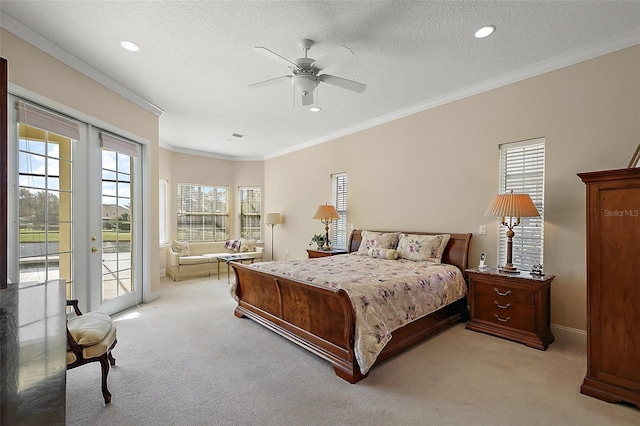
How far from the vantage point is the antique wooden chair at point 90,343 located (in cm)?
192

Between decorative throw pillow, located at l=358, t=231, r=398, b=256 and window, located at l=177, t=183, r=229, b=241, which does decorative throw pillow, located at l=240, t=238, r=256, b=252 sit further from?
decorative throw pillow, located at l=358, t=231, r=398, b=256

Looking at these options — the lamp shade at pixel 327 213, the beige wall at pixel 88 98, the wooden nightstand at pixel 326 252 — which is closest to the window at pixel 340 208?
the lamp shade at pixel 327 213

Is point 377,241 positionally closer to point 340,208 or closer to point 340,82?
point 340,208

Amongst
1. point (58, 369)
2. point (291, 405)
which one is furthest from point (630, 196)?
point (58, 369)

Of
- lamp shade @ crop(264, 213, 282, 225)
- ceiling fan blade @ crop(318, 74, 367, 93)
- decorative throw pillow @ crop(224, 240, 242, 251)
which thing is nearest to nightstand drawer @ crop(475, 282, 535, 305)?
ceiling fan blade @ crop(318, 74, 367, 93)

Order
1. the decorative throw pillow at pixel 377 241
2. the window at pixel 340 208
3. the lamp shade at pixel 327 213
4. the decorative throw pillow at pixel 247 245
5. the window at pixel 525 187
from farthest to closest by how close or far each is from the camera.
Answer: the decorative throw pillow at pixel 247 245
the window at pixel 340 208
the lamp shade at pixel 327 213
the decorative throw pillow at pixel 377 241
the window at pixel 525 187

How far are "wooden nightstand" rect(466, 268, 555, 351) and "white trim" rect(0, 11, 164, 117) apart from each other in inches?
187

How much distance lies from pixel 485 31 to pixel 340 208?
3612mm

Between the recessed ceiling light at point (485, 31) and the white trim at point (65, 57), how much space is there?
3961mm

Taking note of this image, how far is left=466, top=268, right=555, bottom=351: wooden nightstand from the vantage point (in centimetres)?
289

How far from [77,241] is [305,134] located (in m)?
3.98

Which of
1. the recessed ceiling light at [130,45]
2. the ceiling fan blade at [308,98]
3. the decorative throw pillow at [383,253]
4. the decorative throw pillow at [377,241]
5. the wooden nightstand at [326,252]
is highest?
the recessed ceiling light at [130,45]

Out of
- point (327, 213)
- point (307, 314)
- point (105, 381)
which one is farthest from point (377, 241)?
point (105, 381)

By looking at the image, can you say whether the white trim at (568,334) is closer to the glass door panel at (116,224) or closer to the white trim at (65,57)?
the glass door panel at (116,224)
